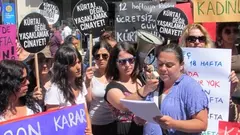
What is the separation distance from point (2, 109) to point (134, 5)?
3.65 meters

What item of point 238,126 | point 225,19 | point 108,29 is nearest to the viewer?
point 238,126

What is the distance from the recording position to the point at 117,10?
643 centimetres

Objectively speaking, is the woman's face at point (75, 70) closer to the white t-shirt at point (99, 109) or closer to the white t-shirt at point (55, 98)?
the white t-shirt at point (55, 98)

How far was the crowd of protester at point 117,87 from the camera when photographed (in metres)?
3.08

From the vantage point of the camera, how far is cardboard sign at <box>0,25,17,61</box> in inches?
193

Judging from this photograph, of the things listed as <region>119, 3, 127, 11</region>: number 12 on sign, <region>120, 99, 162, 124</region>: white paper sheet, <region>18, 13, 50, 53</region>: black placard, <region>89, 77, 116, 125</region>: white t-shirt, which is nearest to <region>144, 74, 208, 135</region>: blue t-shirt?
<region>120, 99, 162, 124</region>: white paper sheet

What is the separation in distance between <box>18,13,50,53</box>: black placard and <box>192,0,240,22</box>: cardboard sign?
1714 mm

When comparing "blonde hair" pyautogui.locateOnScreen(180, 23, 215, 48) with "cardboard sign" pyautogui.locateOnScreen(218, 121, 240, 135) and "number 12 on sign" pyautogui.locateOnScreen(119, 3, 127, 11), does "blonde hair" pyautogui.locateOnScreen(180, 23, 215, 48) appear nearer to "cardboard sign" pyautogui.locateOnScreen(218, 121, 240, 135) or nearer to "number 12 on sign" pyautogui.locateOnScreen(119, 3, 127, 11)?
"cardboard sign" pyautogui.locateOnScreen(218, 121, 240, 135)

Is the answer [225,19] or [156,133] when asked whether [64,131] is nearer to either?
[156,133]

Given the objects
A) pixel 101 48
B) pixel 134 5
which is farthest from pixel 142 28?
pixel 101 48

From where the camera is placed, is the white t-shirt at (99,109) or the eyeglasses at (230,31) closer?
the white t-shirt at (99,109)

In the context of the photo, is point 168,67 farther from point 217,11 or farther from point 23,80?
point 217,11

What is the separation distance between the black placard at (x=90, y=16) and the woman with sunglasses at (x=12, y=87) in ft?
6.73

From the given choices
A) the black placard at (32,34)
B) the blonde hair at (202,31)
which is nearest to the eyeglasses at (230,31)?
the blonde hair at (202,31)
